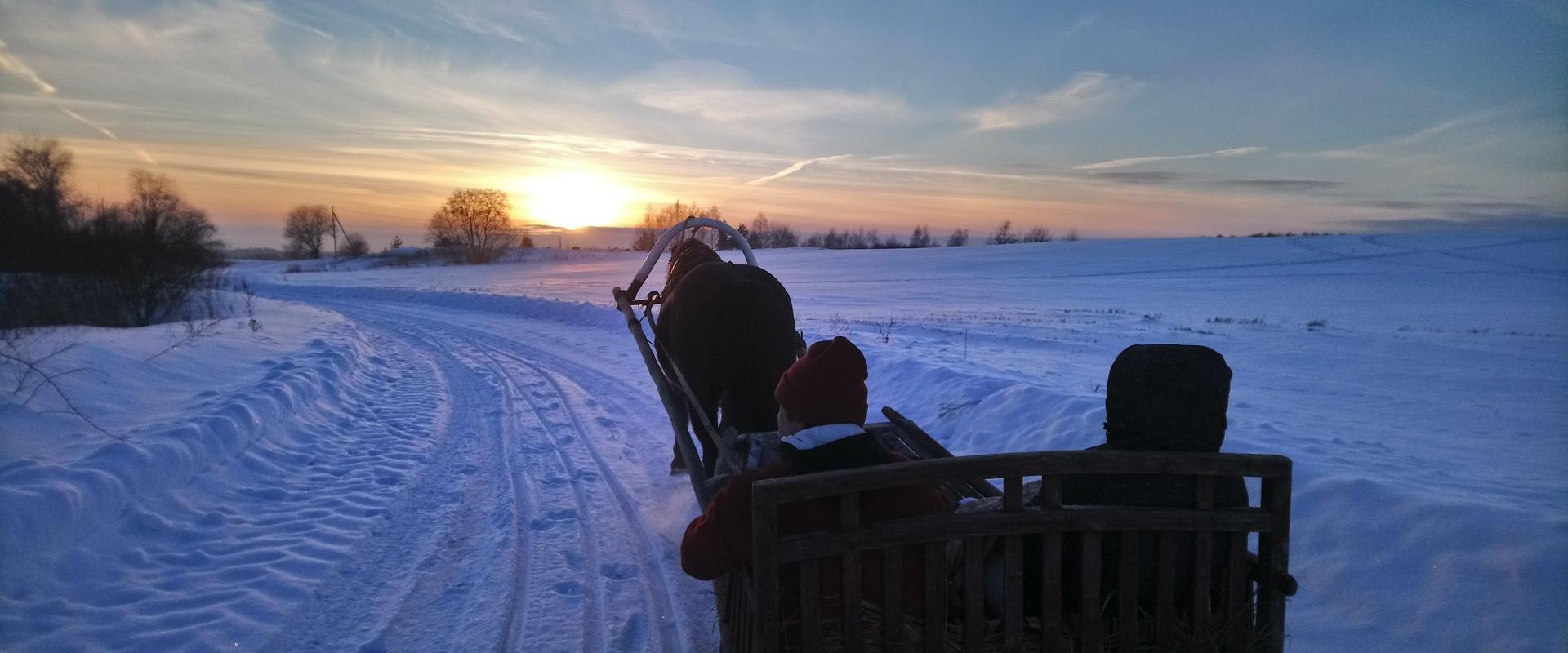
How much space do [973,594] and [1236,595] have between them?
82cm

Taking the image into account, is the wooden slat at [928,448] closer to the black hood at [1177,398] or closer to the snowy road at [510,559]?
the black hood at [1177,398]

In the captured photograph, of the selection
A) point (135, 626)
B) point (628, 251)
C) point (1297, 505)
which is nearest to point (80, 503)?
point (135, 626)

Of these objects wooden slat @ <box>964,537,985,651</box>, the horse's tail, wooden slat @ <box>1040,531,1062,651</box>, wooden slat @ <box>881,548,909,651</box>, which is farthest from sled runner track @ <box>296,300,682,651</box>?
wooden slat @ <box>1040,531,1062,651</box>

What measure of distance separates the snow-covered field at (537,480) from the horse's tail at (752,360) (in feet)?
2.47

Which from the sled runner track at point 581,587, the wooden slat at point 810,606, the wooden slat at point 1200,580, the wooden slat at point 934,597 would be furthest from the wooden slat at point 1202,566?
the sled runner track at point 581,587

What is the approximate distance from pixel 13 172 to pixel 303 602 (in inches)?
585

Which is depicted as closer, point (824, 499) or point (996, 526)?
point (996, 526)

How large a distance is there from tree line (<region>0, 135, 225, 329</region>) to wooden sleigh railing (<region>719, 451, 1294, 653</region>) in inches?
480

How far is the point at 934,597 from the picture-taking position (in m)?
2.05

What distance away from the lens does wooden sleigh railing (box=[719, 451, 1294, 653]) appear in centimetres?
195

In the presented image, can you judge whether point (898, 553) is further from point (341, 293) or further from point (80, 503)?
point (341, 293)

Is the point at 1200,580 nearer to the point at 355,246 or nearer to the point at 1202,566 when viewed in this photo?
the point at 1202,566

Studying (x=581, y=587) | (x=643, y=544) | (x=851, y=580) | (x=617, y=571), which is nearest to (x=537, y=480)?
(x=643, y=544)

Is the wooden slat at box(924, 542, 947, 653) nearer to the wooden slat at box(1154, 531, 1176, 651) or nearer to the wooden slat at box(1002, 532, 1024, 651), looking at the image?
the wooden slat at box(1002, 532, 1024, 651)
